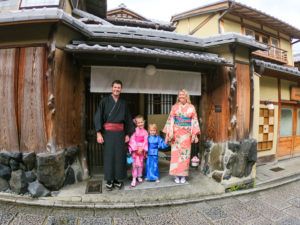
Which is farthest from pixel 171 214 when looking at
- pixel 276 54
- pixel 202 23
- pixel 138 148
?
pixel 276 54

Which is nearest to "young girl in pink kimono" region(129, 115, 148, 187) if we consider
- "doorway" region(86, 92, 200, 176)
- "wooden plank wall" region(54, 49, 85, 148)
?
"doorway" region(86, 92, 200, 176)

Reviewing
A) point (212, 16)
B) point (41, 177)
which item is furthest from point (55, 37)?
point (212, 16)

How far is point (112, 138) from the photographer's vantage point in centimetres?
462

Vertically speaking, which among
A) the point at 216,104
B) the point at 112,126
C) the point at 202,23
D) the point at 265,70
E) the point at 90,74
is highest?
the point at 202,23

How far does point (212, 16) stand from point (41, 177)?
10770 mm

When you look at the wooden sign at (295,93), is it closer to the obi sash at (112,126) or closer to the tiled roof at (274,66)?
the tiled roof at (274,66)

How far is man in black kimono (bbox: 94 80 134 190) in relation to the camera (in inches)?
182

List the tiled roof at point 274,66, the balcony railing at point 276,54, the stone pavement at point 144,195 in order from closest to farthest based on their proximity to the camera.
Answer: the stone pavement at point 144,195, the tiled roof at point 274,66, the balcony railing at point 276,54

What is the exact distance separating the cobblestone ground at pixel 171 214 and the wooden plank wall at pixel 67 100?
4.64 ft

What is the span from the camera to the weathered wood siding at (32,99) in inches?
169

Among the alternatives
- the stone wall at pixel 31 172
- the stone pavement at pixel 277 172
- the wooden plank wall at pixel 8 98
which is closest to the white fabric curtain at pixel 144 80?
the wooden plank wall at pixel 8 98

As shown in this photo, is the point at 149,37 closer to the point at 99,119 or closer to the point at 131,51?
the point at 131,51

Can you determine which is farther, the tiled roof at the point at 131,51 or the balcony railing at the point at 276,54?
the balcony railing at the point at 276,54

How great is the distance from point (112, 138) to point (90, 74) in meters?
1.79
